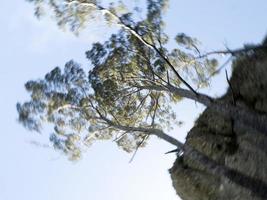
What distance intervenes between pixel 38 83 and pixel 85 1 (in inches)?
139

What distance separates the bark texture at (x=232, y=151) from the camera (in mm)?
14656

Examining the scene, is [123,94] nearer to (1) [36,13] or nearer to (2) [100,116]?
(2) [100,116]

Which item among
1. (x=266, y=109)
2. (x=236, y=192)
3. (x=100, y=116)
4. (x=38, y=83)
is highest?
(x=38, y=83)

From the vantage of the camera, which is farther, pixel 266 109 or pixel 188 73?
pixel 188 73

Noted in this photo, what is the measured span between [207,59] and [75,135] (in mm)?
6136

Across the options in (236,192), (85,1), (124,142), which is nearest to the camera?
(236,192)

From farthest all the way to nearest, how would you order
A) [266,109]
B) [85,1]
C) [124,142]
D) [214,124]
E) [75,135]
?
[124,142] < [75,135] < [85,1] < [214,124] < [266,109]

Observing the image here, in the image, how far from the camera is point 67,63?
20.0 meters

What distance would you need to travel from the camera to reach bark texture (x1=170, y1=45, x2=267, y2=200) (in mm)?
14656

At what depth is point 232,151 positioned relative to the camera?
16.5 m

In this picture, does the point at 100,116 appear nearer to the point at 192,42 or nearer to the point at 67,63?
the point at 67,63

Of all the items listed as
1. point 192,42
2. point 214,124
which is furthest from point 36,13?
point 214,124

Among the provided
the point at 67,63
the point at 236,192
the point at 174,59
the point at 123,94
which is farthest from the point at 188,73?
the point at 236,192

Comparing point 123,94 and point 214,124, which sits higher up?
point 123,94
